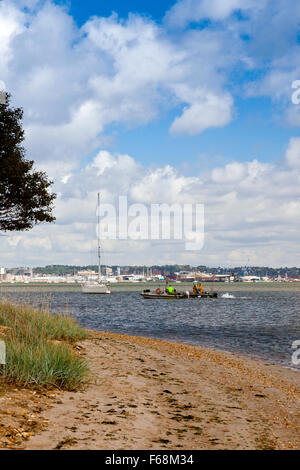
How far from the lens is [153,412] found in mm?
9266

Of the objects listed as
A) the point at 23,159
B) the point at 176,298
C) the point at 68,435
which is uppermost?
the point at 23,159

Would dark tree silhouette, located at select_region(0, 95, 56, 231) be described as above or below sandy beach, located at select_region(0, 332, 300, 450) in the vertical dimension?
above

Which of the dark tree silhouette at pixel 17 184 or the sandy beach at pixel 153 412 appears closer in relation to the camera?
the sandy beach at pixel 153 412

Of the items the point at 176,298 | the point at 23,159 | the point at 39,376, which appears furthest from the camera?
the point at 176,298

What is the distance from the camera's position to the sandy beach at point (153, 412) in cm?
741

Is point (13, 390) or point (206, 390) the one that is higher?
point (13, 390)

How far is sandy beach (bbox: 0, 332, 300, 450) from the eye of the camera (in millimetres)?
7410

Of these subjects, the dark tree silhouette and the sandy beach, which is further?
the dark tree silhouette

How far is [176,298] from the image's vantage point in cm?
10244

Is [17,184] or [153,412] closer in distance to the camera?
[153,412]

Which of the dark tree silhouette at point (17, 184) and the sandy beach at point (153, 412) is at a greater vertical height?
the dark tree silhouette at point (17, 184)
